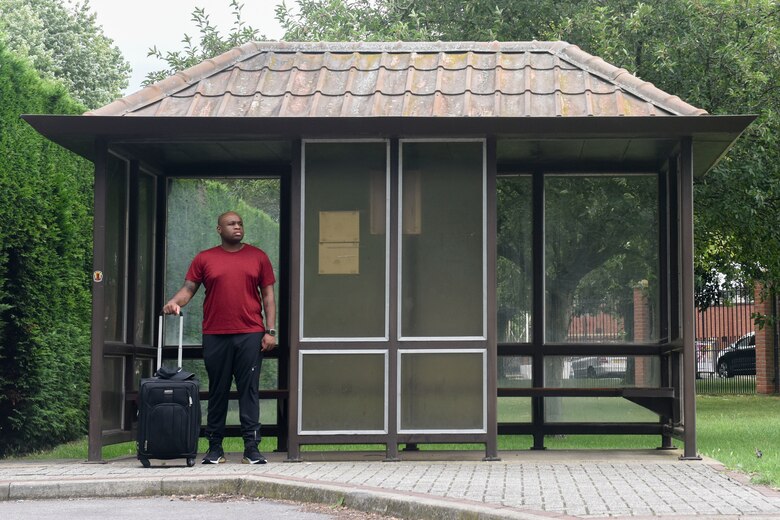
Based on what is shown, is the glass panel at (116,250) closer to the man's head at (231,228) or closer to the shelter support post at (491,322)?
the man's head at (231,228)

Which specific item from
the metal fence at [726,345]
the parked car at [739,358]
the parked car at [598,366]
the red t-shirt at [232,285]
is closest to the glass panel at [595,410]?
the parked car at [598,366]

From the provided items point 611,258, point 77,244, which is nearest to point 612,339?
point 611,258

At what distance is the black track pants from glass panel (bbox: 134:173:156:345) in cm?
154

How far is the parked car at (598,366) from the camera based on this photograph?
1239 cm

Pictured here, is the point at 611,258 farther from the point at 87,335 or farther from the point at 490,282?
the point at 87,335

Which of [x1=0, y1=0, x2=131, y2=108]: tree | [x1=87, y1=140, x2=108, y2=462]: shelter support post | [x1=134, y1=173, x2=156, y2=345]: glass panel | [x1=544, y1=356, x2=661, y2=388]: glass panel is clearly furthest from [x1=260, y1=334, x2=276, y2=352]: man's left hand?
[x1=0, y1=0, x2=131, y2=108]: tree

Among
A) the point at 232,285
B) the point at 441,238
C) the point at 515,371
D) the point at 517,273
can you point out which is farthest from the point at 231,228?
the point at 515,371

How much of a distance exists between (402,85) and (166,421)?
345cm

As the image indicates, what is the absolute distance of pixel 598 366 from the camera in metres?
12.4

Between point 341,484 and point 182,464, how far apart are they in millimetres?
2231

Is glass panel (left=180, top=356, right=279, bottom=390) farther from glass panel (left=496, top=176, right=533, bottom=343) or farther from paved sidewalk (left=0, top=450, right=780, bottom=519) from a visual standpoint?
glass panel (left=496, top=176, right=533, bottom=343)

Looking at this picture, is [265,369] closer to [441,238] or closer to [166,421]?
[166,421]

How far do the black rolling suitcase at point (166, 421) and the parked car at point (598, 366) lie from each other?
4.18m

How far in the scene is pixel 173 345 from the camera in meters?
12.2
